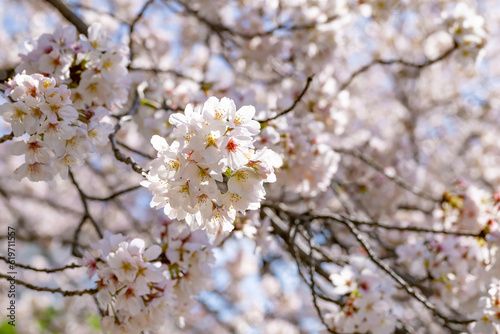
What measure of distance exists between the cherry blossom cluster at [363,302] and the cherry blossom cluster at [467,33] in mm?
1604

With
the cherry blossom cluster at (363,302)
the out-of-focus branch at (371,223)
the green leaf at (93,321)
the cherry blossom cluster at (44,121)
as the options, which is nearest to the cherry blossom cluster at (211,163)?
the cherry blossom cluster at (44,121)

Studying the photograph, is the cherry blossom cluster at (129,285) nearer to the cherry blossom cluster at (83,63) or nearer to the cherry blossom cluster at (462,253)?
the cherry blossom cluster at (83,63)

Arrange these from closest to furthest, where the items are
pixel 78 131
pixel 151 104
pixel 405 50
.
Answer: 1. pixel 78 131
2. pixel 151 104
3. pixel 405 50

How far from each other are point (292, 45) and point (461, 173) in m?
3.96

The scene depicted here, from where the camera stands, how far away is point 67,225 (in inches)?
292

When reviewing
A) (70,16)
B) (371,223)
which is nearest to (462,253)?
(371,223)

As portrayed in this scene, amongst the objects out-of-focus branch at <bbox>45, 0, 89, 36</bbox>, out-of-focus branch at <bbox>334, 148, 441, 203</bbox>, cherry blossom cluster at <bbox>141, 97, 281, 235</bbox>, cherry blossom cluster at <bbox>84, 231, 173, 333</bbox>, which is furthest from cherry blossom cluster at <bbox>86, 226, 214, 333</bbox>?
out-of-focus branch at <bbox>334, 148, 441, 203</bbox>

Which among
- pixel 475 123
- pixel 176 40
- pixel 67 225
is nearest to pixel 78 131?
pixel 176 40

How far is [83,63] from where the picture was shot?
6.03 feet

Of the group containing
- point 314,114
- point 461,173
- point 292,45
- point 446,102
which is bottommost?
point 314,114

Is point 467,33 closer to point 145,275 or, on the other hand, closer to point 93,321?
point 145,275

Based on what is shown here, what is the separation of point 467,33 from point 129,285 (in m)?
2.57

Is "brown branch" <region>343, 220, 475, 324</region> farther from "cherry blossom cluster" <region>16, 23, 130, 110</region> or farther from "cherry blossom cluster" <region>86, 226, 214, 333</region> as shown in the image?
"cherry blossom cluster" <region>16, 23, 130, 110</region>

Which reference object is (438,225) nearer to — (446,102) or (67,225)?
(446,102)
